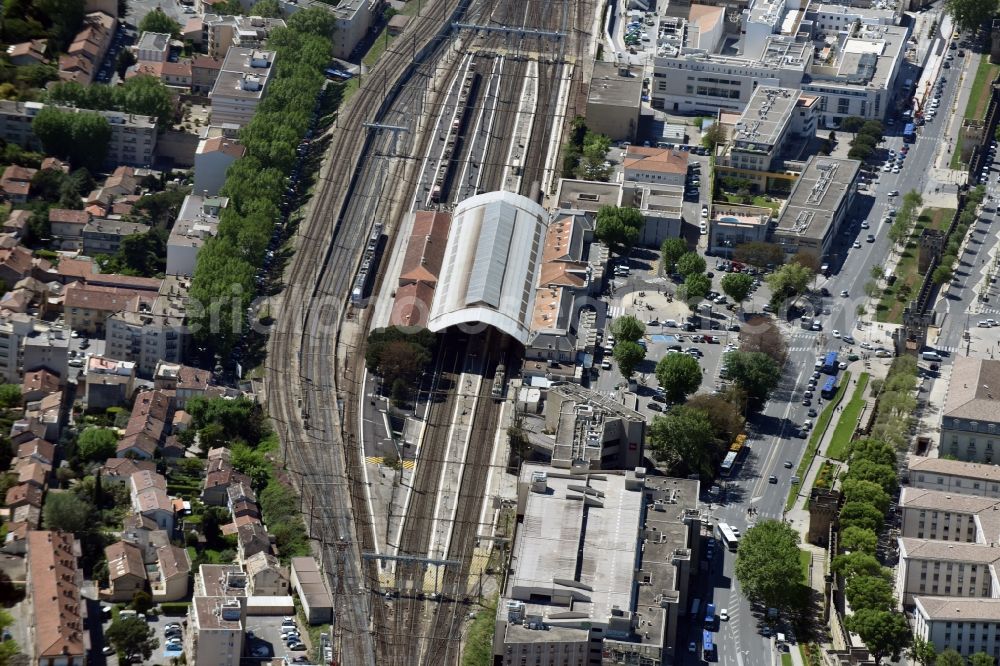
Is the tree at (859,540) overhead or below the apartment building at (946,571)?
overhead

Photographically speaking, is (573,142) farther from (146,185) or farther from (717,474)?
(717,474)

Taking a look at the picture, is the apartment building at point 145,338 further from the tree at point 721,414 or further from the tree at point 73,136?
the tree at point 721,414

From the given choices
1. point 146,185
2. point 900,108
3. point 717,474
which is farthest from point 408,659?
point 900,108

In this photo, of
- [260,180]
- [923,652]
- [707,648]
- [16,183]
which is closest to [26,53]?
[16,183]

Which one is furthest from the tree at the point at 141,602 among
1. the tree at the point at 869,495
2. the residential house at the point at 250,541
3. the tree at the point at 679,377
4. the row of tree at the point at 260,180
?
the tree at the point at 869,495

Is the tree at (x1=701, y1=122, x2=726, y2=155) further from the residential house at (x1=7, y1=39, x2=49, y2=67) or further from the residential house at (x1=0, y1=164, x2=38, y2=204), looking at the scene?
the residential house at (x1=7, y1=39, x2=49, y2=67)

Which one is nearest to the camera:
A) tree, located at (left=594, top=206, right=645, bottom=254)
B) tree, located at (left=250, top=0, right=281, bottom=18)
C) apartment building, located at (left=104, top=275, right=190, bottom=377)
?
apartment building, located at (left=104, top=275, right=190, bottom=377)

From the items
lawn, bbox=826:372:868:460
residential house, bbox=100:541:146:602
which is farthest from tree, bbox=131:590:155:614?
lawn, bbox=826:372:868:460
